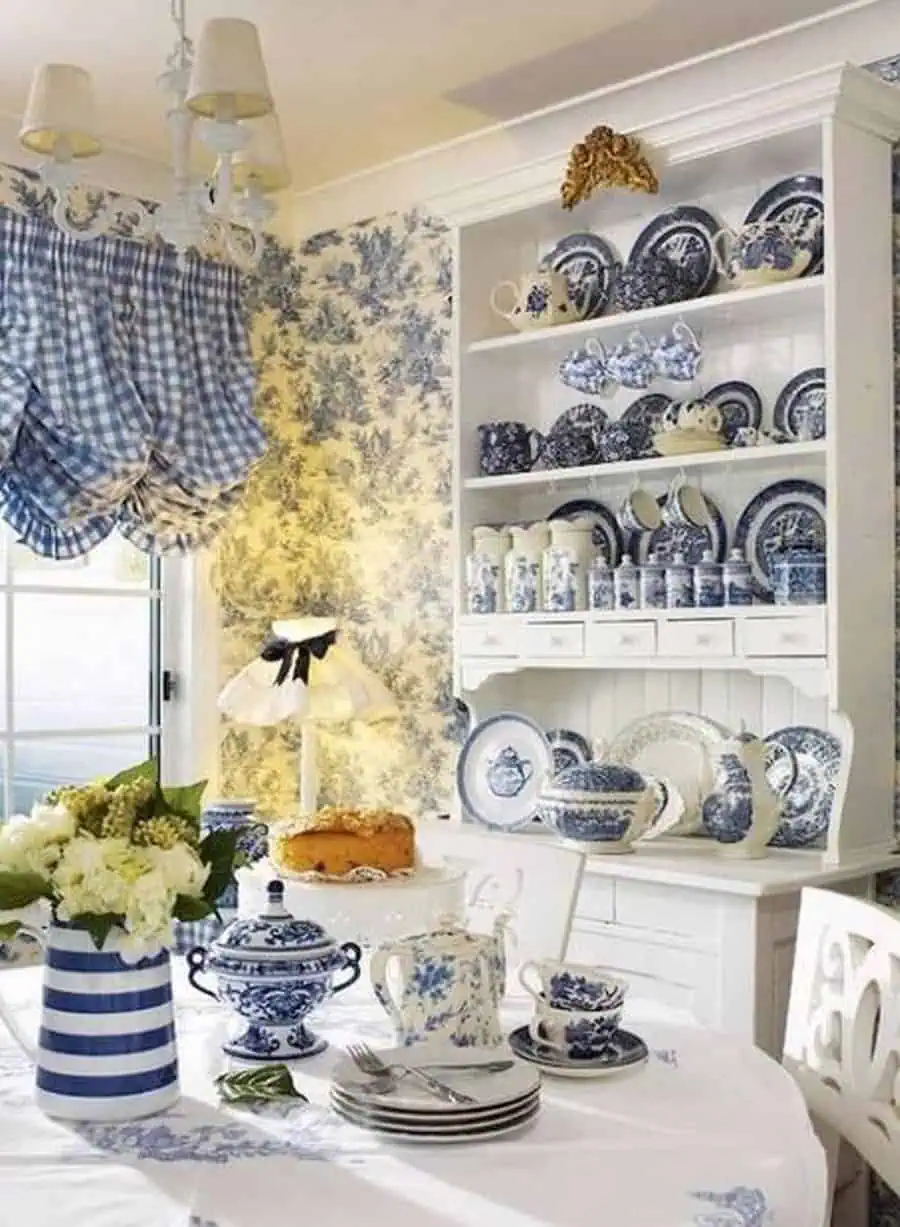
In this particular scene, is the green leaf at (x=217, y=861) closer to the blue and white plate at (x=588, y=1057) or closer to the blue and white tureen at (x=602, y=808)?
the blue and white plate at (x=588, y=1057)

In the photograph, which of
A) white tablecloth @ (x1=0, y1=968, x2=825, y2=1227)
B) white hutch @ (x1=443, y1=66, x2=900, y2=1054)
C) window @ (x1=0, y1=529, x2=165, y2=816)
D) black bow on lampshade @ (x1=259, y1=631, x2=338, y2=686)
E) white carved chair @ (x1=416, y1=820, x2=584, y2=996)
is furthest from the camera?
black bow on lampshade @ (x1=259, y1=631, x2=338, y2=686)

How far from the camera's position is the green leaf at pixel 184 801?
1683 millimetres

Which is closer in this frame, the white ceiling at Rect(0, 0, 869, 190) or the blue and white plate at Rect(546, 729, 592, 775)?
the white ceiling at Rect(0, 0, 869, 190)

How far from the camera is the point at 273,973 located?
1.76 metres

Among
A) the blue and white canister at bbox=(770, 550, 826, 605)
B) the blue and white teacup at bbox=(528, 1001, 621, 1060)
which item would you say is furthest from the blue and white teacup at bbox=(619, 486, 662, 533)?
the blue and white teacup at bbox=(528, 1001, 621, 1060)

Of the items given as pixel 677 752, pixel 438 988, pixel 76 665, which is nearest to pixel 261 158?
pixel 438 988

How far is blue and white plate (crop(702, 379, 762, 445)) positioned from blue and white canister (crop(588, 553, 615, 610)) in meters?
0.39

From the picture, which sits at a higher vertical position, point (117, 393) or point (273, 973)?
point (117, 393)

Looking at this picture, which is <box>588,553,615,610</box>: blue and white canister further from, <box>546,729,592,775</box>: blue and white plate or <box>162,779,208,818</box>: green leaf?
<box>162,779,208,818</box>: green leaf

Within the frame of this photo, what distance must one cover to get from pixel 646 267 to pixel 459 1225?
94.7 inches

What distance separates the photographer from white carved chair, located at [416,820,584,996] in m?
2.47

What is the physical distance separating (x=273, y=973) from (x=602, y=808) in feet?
4.53

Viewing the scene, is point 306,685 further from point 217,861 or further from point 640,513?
point 217,861

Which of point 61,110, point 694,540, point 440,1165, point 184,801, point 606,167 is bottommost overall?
point 440,1165
